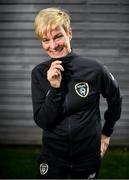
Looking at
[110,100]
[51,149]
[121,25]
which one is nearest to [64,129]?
[51,149]

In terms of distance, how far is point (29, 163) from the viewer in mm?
6758

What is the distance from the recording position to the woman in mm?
2980

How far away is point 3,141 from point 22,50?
1.54m

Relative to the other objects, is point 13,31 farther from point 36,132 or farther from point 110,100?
point 110,100

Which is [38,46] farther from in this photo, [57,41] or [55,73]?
[55,73]

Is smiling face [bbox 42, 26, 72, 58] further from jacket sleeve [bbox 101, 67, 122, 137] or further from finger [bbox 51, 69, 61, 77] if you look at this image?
jacket sleeve [bbox 101, 67, 122, 137]

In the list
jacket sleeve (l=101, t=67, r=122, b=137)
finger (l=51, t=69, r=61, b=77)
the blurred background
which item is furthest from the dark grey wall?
finger (l=51, t=69, r=61, b=77)

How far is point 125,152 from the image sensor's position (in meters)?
7.30

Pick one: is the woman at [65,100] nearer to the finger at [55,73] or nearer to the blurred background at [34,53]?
the finger at [55,73]

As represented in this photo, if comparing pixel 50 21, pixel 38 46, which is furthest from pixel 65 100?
pixel 38 46

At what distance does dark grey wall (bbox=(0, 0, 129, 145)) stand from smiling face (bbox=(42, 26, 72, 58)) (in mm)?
3995

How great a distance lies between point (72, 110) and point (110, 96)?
38 centimetres

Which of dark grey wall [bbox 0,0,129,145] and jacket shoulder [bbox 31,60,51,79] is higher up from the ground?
jacket shoulder [bbox 31,60,51,79]

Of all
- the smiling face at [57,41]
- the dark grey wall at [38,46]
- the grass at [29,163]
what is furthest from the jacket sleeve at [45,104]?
the dark grey wall at [38,46]
